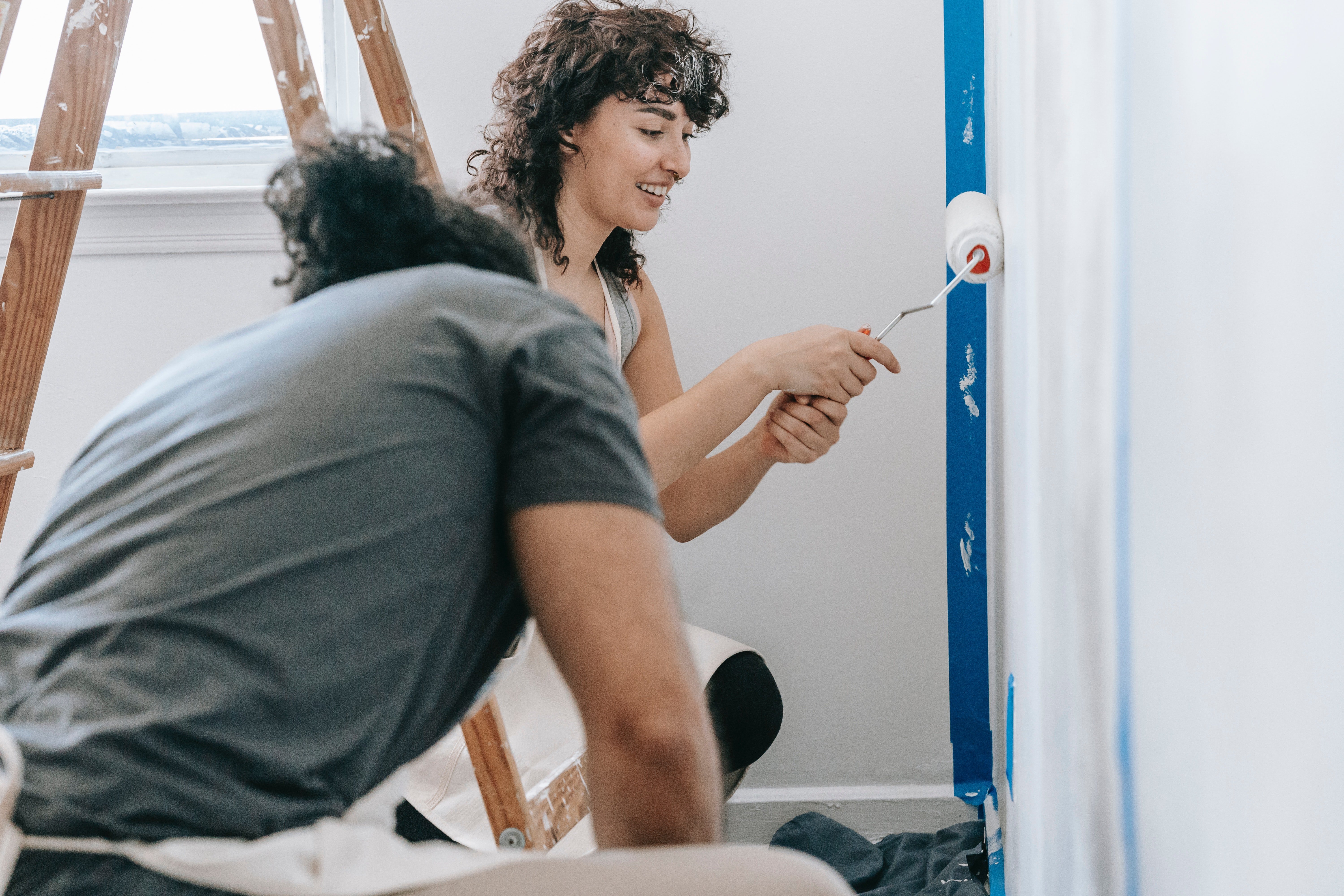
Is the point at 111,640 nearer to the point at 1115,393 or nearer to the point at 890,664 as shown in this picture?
the point at 1115,393

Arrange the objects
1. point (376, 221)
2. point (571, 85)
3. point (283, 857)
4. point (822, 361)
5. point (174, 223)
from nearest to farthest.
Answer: point (283, 857) < point (376, 221) < point (822, 361) < point (571, 85) < point (174, 223)

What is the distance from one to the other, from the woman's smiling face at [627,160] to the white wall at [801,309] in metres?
0.29

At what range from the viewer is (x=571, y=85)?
4.26 ft

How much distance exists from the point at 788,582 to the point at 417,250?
A: 1129mm

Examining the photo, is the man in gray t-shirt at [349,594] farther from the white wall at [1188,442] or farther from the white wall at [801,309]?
the white wall at [801,309]

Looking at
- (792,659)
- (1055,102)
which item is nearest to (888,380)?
(792,659)

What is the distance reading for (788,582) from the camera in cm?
169

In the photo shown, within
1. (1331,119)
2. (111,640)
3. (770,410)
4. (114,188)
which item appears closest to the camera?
(1331,119)

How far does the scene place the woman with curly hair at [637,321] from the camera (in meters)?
1.20

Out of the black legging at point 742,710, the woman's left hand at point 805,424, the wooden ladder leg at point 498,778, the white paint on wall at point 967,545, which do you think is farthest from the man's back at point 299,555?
the white paint on wall at point 967,545

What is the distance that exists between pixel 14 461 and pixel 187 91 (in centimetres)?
88

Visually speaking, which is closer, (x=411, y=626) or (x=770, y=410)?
(x=411, y=626)

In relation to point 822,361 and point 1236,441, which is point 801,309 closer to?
point 822,361

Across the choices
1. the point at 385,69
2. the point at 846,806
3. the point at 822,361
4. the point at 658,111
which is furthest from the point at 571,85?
the point at 846,806
